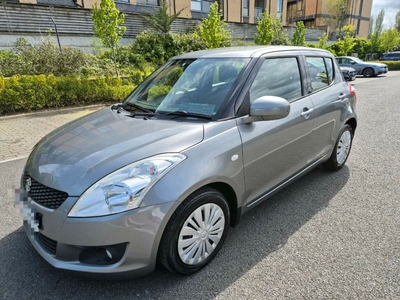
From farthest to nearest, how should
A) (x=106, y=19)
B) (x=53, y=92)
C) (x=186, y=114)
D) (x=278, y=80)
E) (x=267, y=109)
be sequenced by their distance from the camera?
1. (x=106, y=19)
2. (x=53, y=92)
3. (x=278, y=80)
4. (x=186, y=114)
5. (x=267, y=109)

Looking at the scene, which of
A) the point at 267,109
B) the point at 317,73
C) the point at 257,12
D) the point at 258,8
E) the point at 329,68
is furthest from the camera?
the point at 258,8

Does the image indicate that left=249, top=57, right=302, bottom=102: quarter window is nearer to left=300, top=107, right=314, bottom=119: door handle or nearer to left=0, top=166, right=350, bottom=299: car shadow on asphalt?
left=300, top=107, right=314, bottom=119: door handle

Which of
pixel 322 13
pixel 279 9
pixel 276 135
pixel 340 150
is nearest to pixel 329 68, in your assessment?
pixel 340 150

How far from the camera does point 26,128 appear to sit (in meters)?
6.51

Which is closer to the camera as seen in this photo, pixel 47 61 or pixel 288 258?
pixel 288 258

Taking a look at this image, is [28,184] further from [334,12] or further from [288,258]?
[334,12]

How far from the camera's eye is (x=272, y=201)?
3.24 m

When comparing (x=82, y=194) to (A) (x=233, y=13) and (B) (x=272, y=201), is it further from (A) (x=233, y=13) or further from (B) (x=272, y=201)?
(A) (x=233, y=13)

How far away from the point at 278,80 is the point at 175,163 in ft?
5.19

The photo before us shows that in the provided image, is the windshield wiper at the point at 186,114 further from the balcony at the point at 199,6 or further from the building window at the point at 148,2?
the balcony at the point at 199,6

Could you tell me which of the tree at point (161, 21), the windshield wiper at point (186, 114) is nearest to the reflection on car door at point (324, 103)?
the windshield wiper at point (186, 114)

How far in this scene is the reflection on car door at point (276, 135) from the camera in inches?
96.2

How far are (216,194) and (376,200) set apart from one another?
2.16 m

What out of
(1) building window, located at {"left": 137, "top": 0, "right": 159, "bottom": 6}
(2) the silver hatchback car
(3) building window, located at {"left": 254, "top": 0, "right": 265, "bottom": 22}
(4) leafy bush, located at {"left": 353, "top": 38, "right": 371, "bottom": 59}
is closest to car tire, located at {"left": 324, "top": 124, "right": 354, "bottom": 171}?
(2) the silver hatchback car
